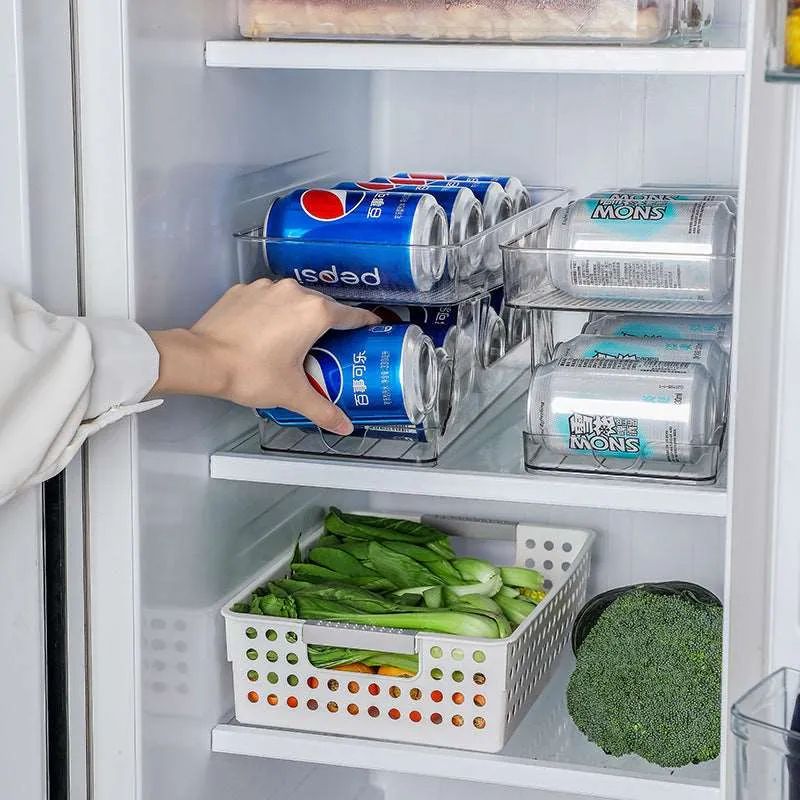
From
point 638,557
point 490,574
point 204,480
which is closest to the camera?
point 204,480

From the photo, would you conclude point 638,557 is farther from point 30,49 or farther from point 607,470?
point 30,49

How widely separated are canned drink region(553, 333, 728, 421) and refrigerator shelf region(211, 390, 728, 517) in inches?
4.3

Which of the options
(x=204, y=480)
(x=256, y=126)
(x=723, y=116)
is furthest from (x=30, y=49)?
(x=723, y=116)

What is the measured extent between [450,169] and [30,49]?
74cm

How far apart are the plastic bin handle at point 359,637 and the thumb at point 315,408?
0.67 feet

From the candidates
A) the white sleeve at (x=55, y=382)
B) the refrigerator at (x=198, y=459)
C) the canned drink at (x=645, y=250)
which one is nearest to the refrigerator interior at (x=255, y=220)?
the refrigerator at (x=198, y=459)

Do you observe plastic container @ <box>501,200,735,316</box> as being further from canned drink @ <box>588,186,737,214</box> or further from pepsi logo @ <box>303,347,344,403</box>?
pepsi logo @ <box>303,347,344,403</box>

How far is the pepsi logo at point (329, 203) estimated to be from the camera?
137 centimetres

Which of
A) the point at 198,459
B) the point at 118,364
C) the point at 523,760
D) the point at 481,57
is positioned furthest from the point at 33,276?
the point at 523,760

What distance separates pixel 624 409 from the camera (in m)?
1.28

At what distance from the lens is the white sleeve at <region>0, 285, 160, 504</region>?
107 cm

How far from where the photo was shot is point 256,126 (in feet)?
4.77

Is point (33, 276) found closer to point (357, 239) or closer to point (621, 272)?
point (357, 239)

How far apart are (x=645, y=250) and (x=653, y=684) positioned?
18.0 inches
